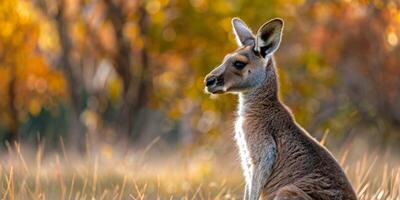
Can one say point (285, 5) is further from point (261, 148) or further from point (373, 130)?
point (261, 148)

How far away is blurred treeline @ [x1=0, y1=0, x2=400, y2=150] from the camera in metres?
18.9

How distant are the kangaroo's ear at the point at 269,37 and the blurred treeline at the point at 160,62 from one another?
9723mm

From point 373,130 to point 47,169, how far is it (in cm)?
1487

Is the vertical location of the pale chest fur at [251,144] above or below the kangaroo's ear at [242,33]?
below

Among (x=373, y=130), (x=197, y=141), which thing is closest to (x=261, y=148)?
(x=197, y=141)

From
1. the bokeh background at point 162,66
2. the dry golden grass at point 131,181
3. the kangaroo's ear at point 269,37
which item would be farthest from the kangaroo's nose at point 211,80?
the bokeh background at point 162,66

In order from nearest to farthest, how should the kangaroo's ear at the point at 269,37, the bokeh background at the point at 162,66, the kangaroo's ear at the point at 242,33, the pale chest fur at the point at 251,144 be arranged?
the pale chest fur at the point at 251,144 → the kangaroo's ear at the point at 269,37 → the kangaroo's ear at the point at 242,33 → the bokeh background at the point at 162,66

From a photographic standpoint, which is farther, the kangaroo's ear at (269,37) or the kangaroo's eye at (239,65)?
the kangaroo's eye at (239,65)

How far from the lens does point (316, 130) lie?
1966 centimetres

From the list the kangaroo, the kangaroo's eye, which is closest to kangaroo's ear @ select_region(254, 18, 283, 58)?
the kangaroo

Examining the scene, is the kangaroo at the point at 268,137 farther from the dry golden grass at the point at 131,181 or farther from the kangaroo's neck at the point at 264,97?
the dry golden grass at the point at 131,181

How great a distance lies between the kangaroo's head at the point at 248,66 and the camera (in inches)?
291

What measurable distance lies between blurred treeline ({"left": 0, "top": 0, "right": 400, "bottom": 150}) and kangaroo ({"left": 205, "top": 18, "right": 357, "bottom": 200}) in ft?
31.6

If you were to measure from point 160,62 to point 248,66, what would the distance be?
44.4 ft
